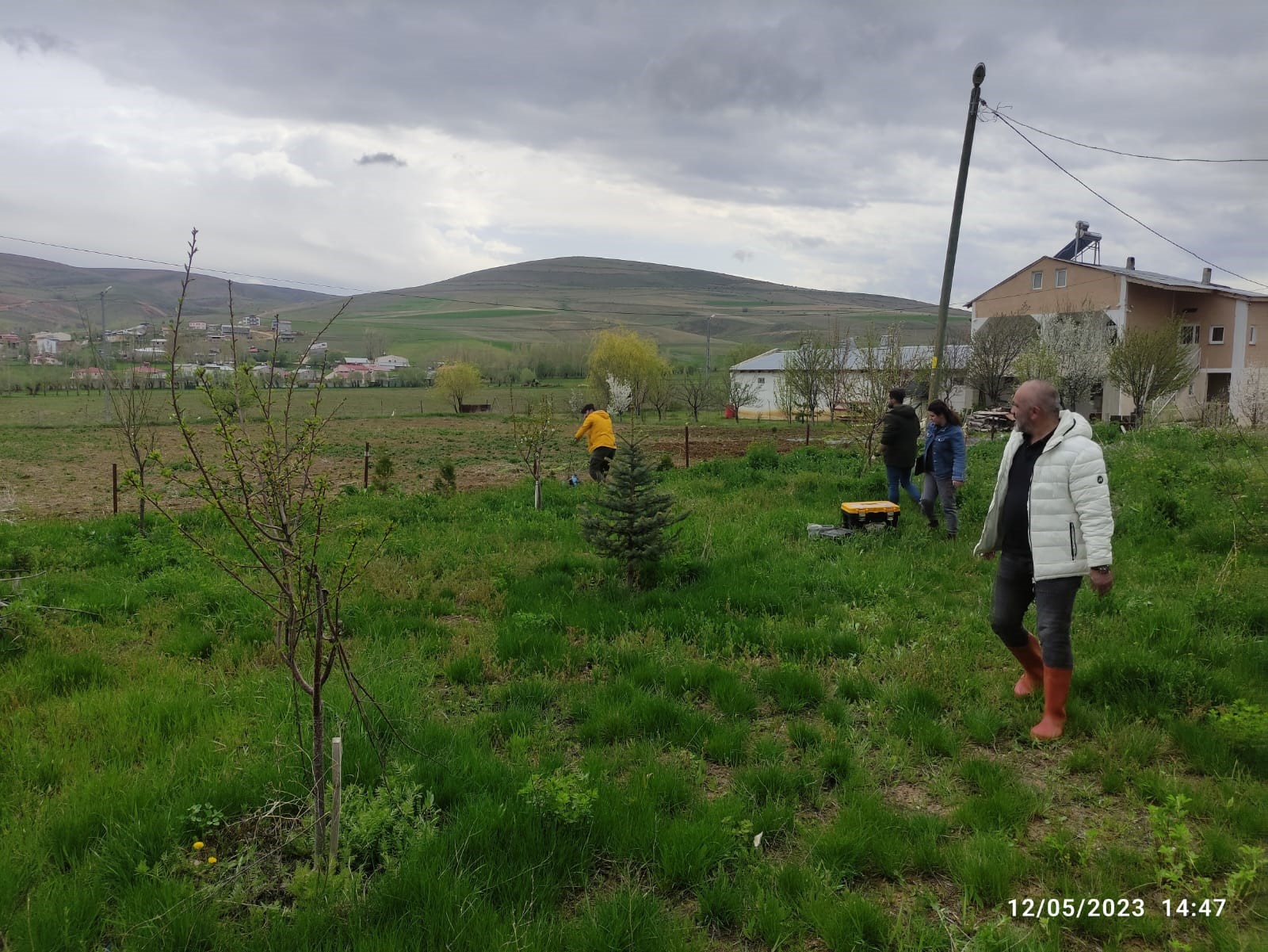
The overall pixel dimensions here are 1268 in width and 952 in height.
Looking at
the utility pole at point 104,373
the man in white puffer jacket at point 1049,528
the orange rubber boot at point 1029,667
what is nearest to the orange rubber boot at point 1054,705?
the man in white puffer jacket at point 1049,528

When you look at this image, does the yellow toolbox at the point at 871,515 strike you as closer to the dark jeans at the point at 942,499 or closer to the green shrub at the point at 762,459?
the dark jeans at the point at 942,499

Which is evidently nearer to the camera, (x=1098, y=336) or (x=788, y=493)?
(x=788, y=493)

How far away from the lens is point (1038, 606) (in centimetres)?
439

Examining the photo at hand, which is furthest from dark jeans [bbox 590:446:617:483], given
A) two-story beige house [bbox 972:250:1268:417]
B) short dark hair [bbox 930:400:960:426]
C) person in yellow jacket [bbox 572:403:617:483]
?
two-story beige house [bbox 972:250:1268:417]

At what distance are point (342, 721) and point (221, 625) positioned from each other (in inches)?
112

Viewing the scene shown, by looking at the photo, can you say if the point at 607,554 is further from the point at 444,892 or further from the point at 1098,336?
the point at 1098,336

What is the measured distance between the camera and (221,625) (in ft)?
20.5

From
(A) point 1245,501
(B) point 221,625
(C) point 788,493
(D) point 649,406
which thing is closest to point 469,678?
A: (B) point 221,625

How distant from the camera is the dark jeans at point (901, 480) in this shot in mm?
10195

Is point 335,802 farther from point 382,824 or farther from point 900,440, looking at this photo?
point 900,440

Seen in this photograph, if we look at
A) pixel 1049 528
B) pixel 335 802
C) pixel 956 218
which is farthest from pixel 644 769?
pixel 956 218
